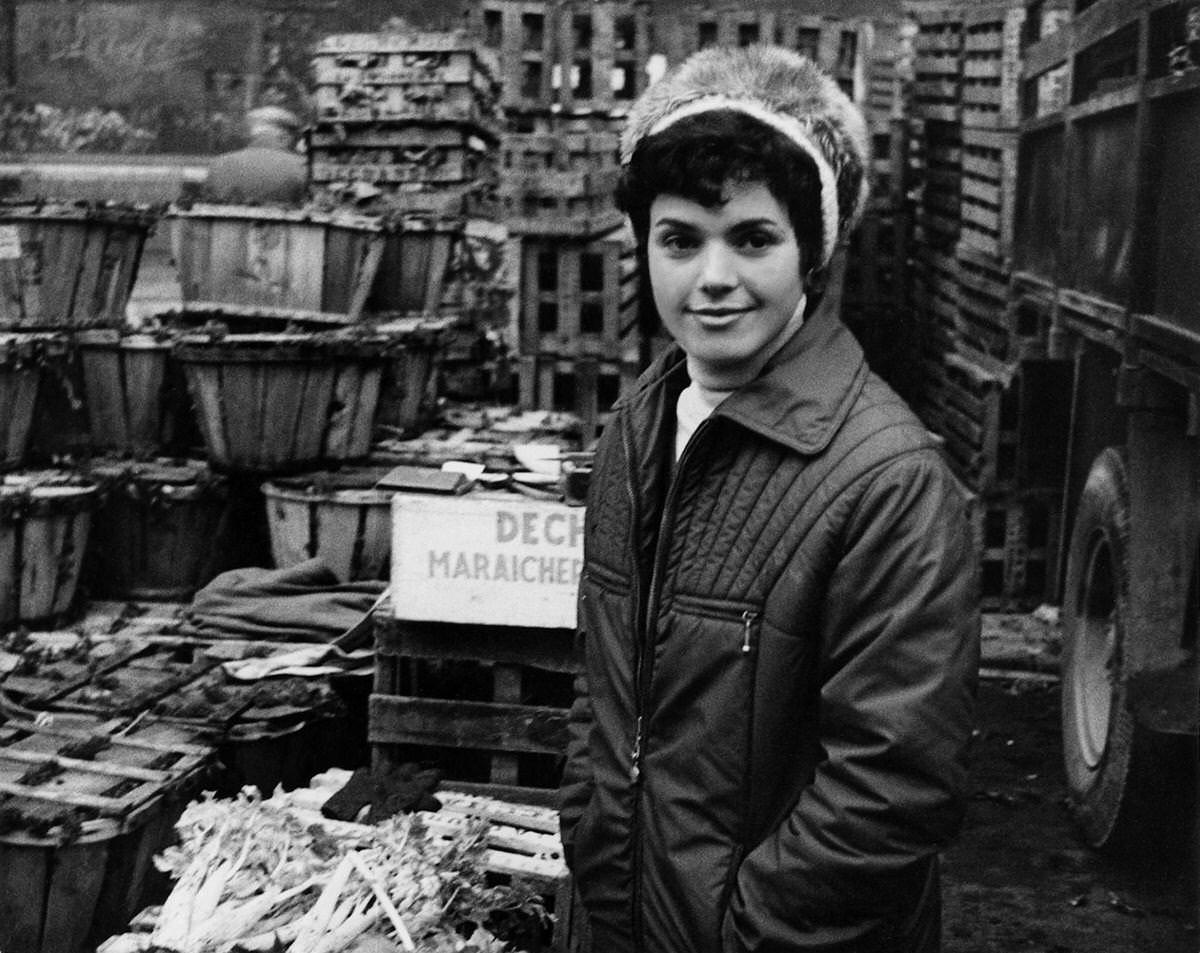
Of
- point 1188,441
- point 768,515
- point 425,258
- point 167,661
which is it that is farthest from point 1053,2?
point 768,515

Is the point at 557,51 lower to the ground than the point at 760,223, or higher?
higher

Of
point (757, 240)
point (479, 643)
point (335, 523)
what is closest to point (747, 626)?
point (757, 240)

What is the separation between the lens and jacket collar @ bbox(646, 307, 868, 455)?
2.41 meters

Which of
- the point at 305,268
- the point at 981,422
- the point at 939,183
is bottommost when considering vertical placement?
the point at 981,422

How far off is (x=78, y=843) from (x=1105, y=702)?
3899mm

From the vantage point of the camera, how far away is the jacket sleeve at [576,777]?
9.34 feet

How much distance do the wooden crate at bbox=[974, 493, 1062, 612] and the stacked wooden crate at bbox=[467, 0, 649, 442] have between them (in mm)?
2162

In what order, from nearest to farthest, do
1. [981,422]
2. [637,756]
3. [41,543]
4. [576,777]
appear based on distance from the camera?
[637,756] → [576,777] → [41,543] → [981,422]

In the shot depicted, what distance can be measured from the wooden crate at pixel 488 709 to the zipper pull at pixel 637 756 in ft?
6.34

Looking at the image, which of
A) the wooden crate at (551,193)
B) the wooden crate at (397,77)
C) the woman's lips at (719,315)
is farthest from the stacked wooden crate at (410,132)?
the woman's lips at (719,315)

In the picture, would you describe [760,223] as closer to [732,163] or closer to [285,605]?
[732,163]

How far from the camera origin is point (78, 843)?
416 centimetres

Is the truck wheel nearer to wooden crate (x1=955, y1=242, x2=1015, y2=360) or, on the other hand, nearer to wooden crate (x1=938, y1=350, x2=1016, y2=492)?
wooden crate (x1=938, y1=350, x2=1016, y2=492)

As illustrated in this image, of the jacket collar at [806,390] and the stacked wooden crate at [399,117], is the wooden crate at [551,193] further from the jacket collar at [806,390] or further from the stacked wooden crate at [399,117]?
the jacket collar at [806,390]
